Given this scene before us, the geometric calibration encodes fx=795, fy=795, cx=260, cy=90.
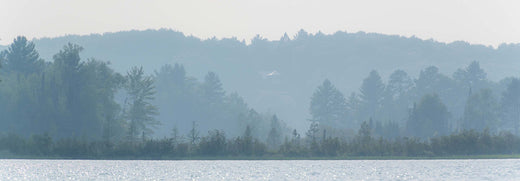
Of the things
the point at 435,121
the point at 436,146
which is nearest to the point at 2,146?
the point at 436,146

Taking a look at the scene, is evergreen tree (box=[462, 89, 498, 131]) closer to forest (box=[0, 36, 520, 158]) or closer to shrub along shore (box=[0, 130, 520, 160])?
forest (box=[0, 36, 520, 158])

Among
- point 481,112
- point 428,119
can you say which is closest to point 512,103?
point 481,112

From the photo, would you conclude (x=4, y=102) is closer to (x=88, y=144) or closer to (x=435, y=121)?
(x=88, y=144)

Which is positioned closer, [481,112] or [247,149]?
[247,149]

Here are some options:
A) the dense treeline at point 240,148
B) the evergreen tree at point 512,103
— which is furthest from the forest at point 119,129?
the evergreen tree at point 512,103

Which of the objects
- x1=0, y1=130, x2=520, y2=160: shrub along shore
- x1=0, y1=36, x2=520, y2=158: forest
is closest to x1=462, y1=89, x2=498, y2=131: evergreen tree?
x1=0, y1=36, x2=520, y2=158: forest

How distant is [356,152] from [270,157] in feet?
42.0

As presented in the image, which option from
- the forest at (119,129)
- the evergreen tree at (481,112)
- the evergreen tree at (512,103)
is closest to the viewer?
the forest at (119,129)

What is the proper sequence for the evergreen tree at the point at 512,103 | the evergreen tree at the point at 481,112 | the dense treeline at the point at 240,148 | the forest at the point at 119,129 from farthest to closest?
1. the evergreen tree at the point at 512,103
2. the evergreen tree at the point at 481,112
3. the forest at the point at 119,129
4. the dense treeline at the point at 240,148

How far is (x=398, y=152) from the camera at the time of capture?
11356 cm

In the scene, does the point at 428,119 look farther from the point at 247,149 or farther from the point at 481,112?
the point at 247,149

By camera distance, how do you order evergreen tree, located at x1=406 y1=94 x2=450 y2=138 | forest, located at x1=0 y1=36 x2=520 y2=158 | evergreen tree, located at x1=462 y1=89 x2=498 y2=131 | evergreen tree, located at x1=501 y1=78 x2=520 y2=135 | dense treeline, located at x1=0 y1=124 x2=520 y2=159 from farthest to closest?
evergreen tree, located at x1=501 y1=78 x2=520 y2=135 < evergreen tree, located at x1=462 y1=89 x2=498 y2=131 < evergreen tree, located at x1=406 y1=94 x2=450 y2=138 < forest, located at x1=0 y1=36 x2=520 y2=158 < dense treeline, located at x1=0 y1=124 x2=520 y2=159

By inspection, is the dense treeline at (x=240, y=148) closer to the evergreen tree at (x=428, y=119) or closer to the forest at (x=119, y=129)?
the forest at (x=119, y=129)

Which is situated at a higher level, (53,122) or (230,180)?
(53,122)
